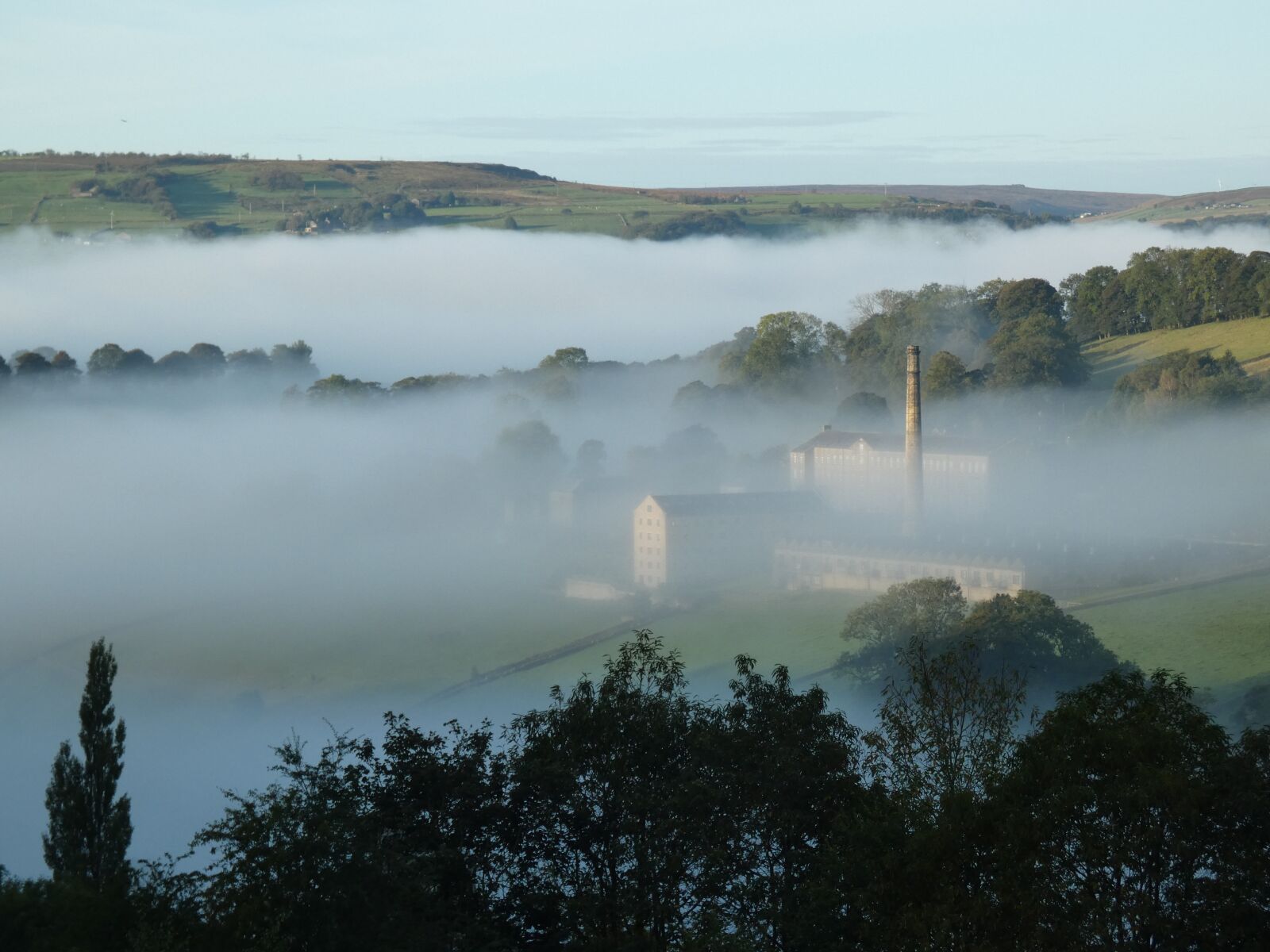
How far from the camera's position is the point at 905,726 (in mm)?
19812

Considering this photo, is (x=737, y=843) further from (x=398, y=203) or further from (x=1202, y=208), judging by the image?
(x=1202, y=208)

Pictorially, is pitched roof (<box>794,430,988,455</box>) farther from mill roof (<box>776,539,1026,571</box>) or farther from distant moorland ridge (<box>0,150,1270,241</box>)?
distant moorland ridge (<box>0,150,1270,241</box>)

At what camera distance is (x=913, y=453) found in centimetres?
6681

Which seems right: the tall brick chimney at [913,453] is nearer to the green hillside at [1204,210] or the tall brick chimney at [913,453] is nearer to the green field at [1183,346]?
the green field at [1183,346]

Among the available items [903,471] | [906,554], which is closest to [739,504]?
[906,554]

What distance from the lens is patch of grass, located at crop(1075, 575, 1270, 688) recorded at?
42906 millimetres

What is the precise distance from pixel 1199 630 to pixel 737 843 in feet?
108

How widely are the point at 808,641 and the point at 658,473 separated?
34.0 m

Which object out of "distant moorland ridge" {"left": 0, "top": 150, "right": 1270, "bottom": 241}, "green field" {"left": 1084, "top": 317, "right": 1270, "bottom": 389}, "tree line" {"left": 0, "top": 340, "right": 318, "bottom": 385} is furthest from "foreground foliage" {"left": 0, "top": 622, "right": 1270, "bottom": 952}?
"distant moorland ridge" {"left": 0, "top": 150, "right": 1270, "bottom": 241}

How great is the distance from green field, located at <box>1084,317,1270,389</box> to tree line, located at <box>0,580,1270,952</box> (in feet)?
233

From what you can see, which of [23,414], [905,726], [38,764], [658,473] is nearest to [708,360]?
[658,473]

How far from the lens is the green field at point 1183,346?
86000 millimetres

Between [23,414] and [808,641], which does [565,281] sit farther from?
[808,641]

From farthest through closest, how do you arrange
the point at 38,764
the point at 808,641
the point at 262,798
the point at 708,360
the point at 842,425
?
1. the point at 708,360
2. the point at 842,425
3. the point at 808,641
4. the point at 38,764
5. the point at 262,798
